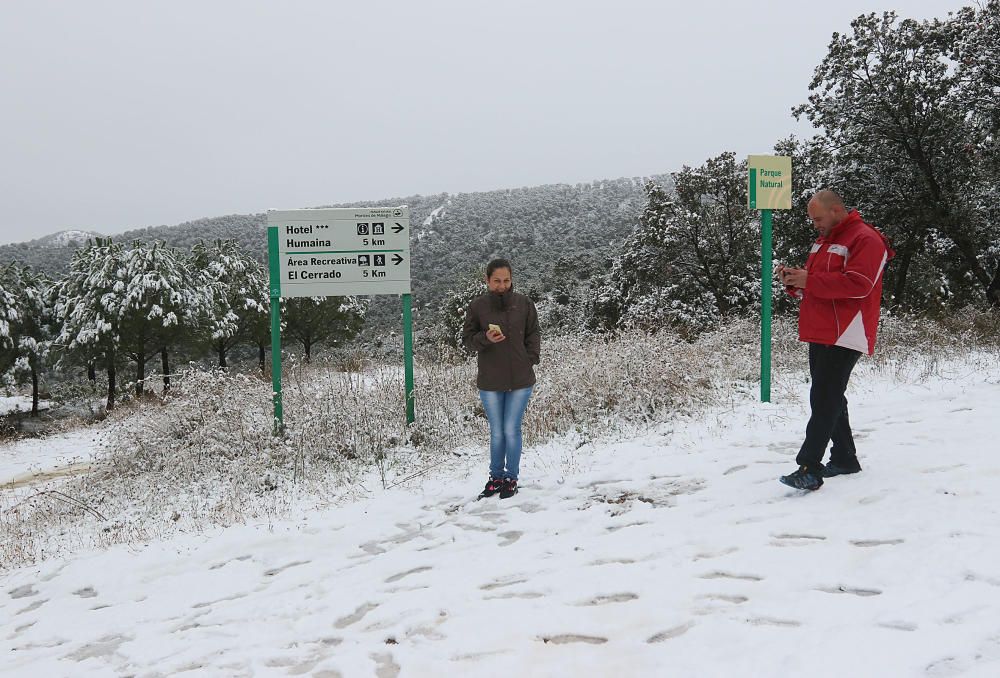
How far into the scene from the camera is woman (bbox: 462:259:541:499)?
4.80m

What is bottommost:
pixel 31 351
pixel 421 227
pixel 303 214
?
pixel 31 351

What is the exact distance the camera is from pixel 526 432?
262 inches

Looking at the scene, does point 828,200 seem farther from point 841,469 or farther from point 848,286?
point 841,469

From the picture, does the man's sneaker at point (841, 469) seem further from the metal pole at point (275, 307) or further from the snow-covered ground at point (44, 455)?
the snow-covered ground at point (44, 455)

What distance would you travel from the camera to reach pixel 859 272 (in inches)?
140

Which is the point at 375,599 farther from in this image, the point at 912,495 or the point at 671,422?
the point at 671,422

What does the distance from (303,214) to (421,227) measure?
69.0 meters

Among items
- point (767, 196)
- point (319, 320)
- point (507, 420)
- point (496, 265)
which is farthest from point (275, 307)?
point (319, 320)

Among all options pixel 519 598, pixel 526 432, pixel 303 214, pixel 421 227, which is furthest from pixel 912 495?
pixel 421 227

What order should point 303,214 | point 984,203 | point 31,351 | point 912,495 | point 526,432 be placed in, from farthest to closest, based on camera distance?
point 31,351, point 984,203, point 303,214, point 526,432, point 912,495

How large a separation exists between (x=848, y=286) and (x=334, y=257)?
18.2 feet

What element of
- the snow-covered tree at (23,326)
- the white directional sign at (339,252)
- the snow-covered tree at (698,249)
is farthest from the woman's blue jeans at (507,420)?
the snow-covered tree at (23,326)

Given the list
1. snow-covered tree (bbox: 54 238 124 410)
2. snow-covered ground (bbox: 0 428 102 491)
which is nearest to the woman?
snow-covered ground (bbox: 0 428 102 491)

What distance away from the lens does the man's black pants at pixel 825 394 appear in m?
3.69
